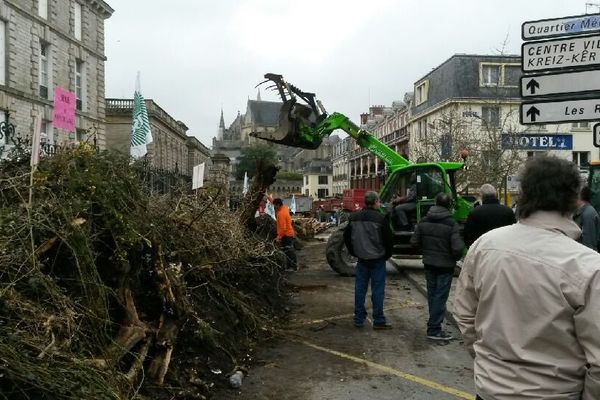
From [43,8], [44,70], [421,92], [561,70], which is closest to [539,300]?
[561,70]

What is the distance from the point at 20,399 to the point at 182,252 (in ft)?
11.2

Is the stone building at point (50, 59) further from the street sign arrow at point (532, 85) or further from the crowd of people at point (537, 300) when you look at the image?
the crowd of people at point (537, 300)

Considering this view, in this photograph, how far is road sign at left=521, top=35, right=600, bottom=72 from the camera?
5066mm

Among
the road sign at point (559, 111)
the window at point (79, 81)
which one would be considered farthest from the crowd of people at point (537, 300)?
the window at point (79, 81)

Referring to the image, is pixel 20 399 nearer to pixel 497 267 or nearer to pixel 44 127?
pixel 497 267

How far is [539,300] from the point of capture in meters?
2.15

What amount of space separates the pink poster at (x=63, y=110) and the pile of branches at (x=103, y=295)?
3.25 feet

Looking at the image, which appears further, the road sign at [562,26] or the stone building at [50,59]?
the stone building at [50,59]

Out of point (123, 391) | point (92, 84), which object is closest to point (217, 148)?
point (92, 84)

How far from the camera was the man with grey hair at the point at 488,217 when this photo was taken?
7.25 meters

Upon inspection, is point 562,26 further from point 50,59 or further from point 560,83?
point 50,59

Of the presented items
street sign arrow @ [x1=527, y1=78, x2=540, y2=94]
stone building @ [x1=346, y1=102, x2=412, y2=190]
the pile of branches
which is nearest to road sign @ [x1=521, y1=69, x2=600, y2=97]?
street sign arrow @ [x1=527, y1=78, x2=540, y2=94]

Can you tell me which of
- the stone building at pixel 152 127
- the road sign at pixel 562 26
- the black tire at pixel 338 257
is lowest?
the black tire at pixel 338 257

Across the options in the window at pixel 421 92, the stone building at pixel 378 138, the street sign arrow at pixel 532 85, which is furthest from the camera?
the stone building at pixel 378 138
